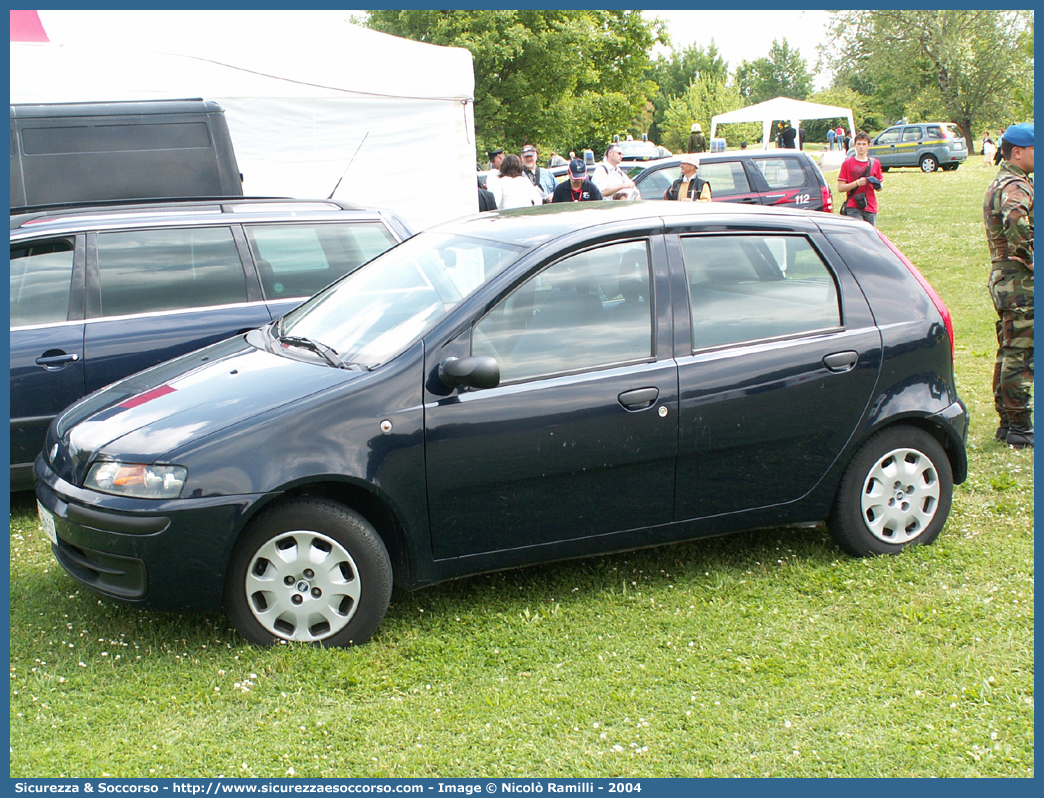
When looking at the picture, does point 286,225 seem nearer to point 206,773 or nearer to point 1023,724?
point 206,773

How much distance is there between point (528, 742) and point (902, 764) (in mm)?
1182

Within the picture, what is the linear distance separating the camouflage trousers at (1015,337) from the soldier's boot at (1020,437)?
3 centimetres

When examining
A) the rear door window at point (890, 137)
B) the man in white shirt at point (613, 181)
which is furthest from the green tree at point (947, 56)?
the man in white shirt at point (613, 181)

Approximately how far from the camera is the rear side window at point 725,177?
1505 cm

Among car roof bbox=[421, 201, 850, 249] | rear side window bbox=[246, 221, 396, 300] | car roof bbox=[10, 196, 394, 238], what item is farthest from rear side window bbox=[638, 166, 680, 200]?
car roof bbox=[421, 201, 850, 249]

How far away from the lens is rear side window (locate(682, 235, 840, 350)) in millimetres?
4289

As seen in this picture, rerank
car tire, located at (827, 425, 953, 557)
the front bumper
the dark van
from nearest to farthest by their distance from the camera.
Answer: the front bumper
car tire, located at (827, 425, 953, 557)
the dark van

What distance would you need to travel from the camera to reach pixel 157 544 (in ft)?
11.7

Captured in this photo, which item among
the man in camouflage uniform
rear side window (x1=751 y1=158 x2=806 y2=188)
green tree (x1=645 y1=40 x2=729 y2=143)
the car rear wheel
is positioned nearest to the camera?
the man in camouflage uniform

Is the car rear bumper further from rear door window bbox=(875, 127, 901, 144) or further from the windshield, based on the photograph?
rear door window bbox=(875, 127, 901, 144)

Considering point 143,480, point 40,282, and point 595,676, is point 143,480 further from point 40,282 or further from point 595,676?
point 40,282

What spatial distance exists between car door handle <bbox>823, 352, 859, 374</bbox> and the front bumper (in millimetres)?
2486

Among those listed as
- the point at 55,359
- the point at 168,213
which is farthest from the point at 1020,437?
the point at 55,359

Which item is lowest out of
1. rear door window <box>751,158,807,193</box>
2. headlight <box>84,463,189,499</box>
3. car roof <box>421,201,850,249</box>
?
headlight <box>84,463,189,499</box>
